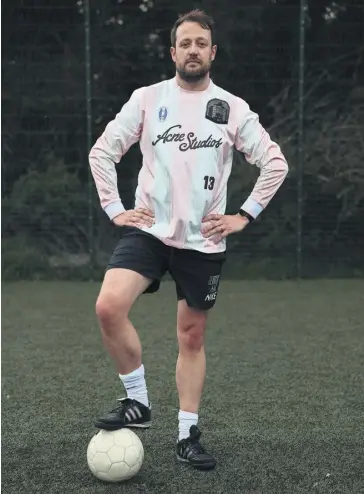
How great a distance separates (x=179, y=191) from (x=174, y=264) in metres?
0.29

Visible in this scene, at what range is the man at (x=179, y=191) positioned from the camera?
2.63m

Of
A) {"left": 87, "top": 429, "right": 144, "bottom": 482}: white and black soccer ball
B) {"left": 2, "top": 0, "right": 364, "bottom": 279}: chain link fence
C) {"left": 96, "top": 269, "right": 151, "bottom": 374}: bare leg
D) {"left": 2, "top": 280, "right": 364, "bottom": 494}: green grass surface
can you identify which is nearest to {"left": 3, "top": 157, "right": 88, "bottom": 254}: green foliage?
{"left": 2, "top": 0, "right": 364, "bottom": 279}: chain link fence

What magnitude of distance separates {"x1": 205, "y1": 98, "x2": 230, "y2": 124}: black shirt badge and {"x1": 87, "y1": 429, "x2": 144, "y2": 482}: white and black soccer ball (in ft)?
3.95

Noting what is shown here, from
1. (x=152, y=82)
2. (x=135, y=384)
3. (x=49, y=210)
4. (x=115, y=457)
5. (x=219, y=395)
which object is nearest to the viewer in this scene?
(x=115, y=457)

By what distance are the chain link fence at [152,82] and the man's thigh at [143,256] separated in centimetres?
512

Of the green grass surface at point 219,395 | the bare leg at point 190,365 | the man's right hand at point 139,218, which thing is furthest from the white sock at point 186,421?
the man's right hand at point 139,218

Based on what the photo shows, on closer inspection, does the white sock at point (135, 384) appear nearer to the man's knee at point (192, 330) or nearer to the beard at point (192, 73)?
A: the man's knee at point (192, 330)

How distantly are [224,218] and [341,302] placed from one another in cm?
411

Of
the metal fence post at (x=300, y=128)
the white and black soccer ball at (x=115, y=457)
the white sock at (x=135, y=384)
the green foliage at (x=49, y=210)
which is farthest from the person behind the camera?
the green foliage at (x=49, y=210)

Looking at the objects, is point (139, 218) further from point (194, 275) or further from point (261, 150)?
point (261, 150)

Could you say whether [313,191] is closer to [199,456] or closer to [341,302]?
[341,302]

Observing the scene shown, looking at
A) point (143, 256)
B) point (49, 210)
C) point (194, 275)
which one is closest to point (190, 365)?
point (194, 275)

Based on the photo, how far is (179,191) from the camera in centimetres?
263

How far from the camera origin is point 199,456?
8.89ft
